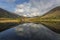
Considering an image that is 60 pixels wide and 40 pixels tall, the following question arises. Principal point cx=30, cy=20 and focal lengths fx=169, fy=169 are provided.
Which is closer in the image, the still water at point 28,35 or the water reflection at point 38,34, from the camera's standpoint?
the still water at point 28,35

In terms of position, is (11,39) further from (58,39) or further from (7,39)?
(58,39)

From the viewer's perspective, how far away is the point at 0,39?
40.4 metres

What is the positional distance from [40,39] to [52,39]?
3120 mm

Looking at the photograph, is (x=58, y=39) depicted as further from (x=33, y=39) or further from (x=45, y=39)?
(x=33, y=39)

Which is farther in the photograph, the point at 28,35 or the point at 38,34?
the point at 38,34

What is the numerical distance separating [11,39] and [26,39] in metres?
4.44

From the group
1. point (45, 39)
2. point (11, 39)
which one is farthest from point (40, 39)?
point (11, 39)

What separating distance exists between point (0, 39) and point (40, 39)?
10.3 meters

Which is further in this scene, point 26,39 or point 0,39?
point 26,39

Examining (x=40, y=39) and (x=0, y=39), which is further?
(x=40, y=39)

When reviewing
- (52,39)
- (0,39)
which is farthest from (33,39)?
(0,39)

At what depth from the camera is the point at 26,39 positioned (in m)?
44.4

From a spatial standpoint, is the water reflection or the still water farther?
the water reflection

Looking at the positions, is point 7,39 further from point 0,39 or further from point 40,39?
point 40,39
